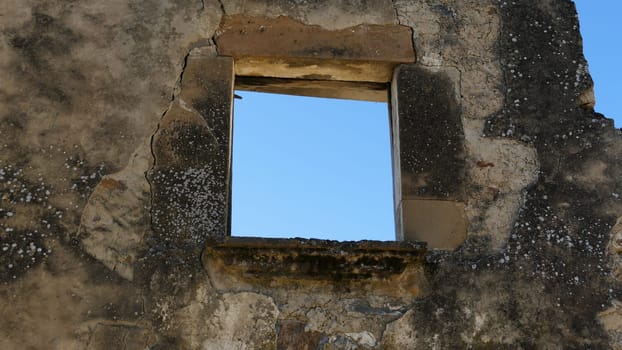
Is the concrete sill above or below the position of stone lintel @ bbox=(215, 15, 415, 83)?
below

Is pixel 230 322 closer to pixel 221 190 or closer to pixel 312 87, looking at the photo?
pixel 221 190

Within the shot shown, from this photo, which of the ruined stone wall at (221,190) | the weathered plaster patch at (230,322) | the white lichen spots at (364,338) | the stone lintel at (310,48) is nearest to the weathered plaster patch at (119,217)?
the ruined stone wall at (221,190)

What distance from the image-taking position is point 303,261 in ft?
15.0

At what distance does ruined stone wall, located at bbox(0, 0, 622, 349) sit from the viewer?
4.50m

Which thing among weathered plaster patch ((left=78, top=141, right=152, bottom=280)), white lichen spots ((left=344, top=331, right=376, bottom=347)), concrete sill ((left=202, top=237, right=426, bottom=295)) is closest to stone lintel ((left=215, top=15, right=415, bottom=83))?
weathered plaster patch ((left=78, top=141, right=152, bottom=280))

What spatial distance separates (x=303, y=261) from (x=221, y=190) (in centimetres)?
65

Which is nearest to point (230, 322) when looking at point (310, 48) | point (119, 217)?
point (119, 217)

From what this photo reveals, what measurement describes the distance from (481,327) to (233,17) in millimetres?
2347

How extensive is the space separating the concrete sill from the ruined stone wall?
0.03m

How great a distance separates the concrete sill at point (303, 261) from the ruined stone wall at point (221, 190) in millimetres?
33

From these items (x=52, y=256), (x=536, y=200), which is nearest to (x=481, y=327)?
(x=536, y=200)

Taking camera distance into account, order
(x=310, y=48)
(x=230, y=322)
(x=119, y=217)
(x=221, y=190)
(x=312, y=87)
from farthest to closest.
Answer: (x=312, y=87)
(x=310, y=48)
(x=221, y=190)
(x=119, y=217)
(x=230, y=322)

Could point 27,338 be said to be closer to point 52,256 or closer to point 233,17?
point 52,256

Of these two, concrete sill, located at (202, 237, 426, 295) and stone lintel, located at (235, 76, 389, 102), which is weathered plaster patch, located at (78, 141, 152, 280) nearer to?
concrete sill, located at (202, 237, 426, 295)
